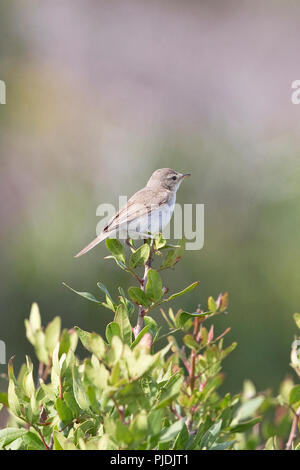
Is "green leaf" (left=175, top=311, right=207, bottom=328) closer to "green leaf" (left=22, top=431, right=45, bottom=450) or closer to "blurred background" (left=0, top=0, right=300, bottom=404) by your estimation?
"green leaf" (left=22, top=431, right=45, bottom=450)

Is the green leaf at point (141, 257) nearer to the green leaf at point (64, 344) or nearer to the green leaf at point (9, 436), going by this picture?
the green leaf at point (64, 344)

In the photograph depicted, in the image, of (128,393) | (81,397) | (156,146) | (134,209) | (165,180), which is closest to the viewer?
(128,393)

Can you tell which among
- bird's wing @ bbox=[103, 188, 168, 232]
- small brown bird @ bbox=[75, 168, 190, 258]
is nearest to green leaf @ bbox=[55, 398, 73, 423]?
small brown bird @ bbox=[75, 168, 190, 258]

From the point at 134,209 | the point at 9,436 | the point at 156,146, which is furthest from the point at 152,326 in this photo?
the point at 156,146

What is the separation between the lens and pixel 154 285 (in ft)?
3.02

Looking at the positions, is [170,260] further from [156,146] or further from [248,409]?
[156,146]

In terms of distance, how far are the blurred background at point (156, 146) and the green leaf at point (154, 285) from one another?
1.84 m

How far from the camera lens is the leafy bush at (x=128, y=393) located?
0.70 m

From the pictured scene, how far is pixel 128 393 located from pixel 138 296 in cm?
25

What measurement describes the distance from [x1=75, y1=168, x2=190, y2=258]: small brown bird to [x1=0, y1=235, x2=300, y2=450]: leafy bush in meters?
0.89

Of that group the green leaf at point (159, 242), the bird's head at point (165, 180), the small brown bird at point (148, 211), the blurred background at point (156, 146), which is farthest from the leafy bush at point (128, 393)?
the blurred background at point (156, 146)

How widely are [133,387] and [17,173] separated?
3911mm

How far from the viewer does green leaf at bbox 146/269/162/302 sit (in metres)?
0.92

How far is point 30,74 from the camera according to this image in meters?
4.99
